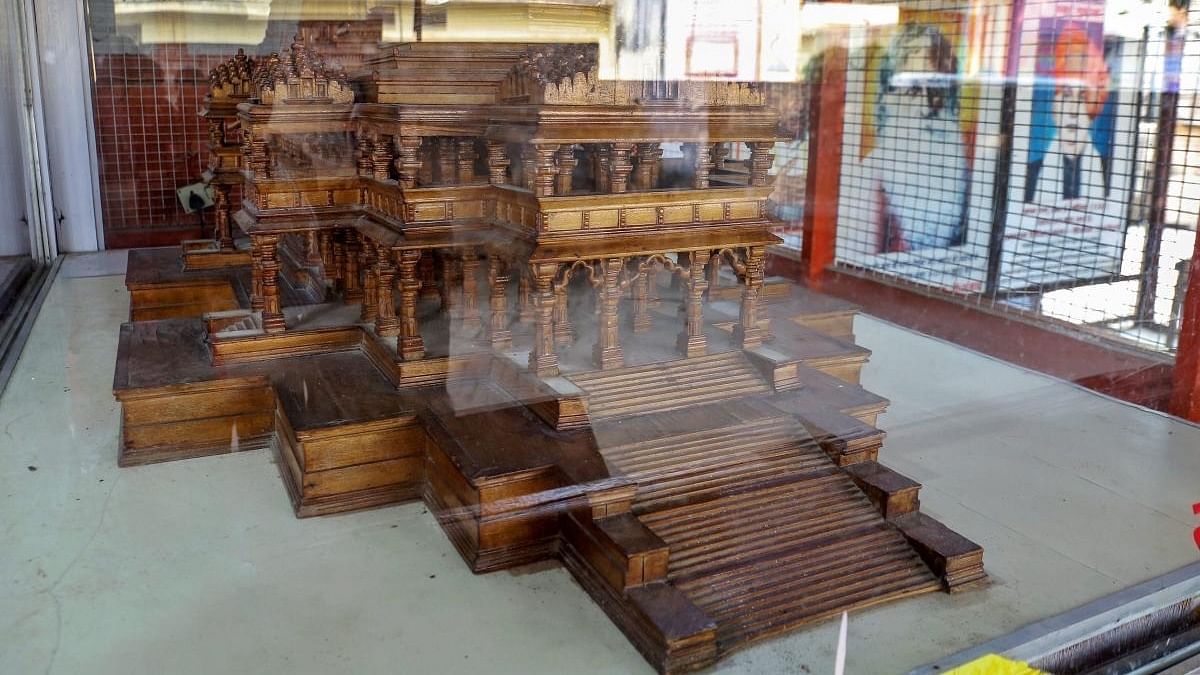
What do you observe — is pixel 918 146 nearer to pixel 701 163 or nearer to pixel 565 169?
pixel 701 163

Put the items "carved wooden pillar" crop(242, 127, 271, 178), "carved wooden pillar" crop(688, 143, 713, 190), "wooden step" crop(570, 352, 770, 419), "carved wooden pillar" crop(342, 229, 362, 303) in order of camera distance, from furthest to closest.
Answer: "carved wooden pillar" crop(342, 229, 362, 303) < "carved wooden pillar" crop(242, 127, 271, 178) < "carved wooden pillar" crop(688, 143, 713, 190) < "wooden step" crop(570, 352, 770, 419)

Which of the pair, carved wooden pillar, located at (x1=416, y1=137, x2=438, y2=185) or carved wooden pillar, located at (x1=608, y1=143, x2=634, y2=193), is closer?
carved wooden pillar, located at (x1=608, y1=143, x2=634, y2=193)

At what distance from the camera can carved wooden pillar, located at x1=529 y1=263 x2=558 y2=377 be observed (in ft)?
7.02

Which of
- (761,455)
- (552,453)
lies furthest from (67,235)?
(761,455)

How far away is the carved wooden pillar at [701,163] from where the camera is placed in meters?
2.31

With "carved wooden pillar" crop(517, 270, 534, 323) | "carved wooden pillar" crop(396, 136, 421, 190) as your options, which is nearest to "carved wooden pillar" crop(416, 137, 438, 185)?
"carved wooden pillar" crop(396, 136, 421, 190)

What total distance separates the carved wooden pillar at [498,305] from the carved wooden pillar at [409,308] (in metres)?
0.19

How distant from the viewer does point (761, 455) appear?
6.72 feet

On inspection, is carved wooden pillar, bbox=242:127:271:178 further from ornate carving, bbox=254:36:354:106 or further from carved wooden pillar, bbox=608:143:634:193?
carved wooden pillar, bbox=608:143:634:193

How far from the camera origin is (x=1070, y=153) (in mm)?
2594

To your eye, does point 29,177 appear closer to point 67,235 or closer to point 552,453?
point 67,235

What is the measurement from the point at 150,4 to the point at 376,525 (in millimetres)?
1103

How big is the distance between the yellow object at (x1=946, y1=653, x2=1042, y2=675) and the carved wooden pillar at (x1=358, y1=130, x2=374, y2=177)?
72.1 inches

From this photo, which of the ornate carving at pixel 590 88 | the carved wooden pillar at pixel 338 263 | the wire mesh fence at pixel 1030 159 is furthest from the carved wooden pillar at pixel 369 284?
the wire mesh fence at pixel 1030 159
